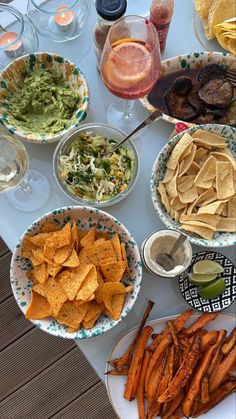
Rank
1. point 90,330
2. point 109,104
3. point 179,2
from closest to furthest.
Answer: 1. point 90,330
2. point 109,104
3. point 179,2

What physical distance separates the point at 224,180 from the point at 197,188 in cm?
7

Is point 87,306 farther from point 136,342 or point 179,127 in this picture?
point 179,127

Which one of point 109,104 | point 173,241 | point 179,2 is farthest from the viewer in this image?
point 179,2

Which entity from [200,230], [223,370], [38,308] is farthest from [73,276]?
[223,370]

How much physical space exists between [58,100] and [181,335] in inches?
28.4

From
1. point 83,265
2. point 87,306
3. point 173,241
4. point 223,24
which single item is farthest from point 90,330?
point 223,24

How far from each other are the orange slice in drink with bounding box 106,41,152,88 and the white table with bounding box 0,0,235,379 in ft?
0.68

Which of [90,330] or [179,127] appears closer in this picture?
[90,330]

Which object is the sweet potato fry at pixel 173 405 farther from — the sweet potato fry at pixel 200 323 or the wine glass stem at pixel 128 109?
the wine glass stem at pixel 128 109

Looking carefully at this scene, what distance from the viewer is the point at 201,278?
1255 mm

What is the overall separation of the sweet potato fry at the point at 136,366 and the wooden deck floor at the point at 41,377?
0.78m

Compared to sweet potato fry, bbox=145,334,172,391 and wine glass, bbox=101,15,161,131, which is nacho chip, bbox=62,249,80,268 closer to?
sweet potato fry, bbox=145,334,172,391

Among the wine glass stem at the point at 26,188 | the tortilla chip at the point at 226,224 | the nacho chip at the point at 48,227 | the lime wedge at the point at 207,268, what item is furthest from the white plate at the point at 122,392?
the wine glass stem at the point at 26,188

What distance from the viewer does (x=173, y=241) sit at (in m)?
1.27
